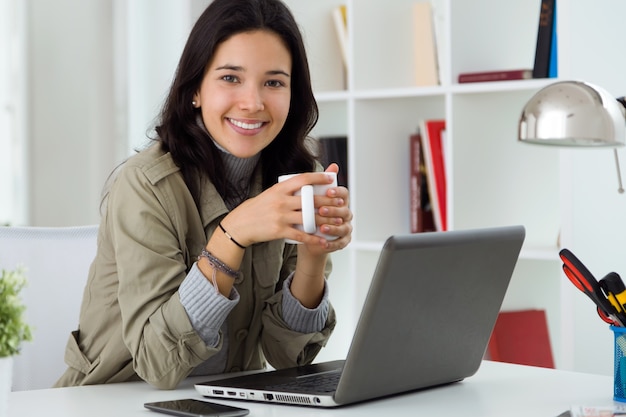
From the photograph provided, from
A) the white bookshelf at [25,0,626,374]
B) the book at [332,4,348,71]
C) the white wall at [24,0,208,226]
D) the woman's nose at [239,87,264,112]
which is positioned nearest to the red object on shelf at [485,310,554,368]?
the white bookshelf at [25,0,626,374]

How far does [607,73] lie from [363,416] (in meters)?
1.35

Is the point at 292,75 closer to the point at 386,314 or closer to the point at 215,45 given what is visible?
the point at 215,45

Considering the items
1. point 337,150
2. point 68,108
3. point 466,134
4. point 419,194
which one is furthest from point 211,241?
point 68,108

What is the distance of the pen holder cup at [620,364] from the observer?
1229mm

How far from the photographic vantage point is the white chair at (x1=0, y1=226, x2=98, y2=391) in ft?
5.59

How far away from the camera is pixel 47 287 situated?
1743 mm

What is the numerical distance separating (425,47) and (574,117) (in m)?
1.62

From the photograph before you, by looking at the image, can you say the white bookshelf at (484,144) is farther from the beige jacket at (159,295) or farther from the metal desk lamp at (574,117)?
the metal desk lamp at (574,117)

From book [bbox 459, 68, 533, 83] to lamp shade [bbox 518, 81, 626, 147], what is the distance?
1.29 metres

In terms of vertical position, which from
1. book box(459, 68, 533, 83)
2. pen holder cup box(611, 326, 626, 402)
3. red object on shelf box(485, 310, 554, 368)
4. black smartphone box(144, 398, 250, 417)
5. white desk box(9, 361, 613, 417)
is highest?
book box(459, 68, 533, 83)

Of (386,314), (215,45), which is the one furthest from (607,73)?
(386,314)

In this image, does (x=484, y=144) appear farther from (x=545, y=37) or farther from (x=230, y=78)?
(x=230, y=78)

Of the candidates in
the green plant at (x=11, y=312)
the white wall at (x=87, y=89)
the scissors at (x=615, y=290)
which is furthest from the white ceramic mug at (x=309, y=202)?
the white wall at (x=87, y=89)

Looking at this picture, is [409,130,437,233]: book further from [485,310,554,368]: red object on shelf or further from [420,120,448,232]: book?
[485,310,554,368]: red object on shelf
